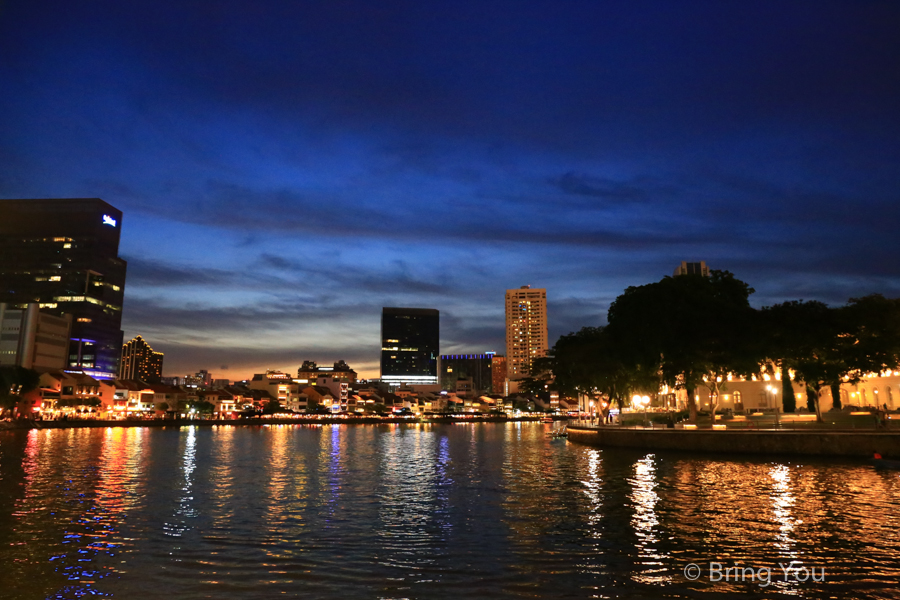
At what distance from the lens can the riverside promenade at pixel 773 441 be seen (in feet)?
156

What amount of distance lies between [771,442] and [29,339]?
609 ft

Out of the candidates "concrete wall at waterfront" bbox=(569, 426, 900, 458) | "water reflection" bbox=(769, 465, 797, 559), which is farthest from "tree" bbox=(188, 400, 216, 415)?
"water reflection" bbox=(769, 465, 797, 559)

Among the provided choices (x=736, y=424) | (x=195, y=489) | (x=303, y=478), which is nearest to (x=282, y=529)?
(x=195, y=489)

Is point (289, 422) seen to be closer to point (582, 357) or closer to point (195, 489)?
point (582, 357)

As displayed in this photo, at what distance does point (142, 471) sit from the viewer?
43.9 meters

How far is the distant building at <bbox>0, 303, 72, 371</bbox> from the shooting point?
166462 millimetres

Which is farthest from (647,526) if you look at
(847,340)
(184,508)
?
(847,340)

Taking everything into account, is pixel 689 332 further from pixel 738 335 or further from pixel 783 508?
pixel 783 508

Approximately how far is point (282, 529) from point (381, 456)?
37.6 metres

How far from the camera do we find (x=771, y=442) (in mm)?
52156

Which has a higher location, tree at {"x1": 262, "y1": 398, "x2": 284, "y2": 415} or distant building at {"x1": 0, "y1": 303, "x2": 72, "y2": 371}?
distant building at {"x1": 0, "y1": 303, "x2": 72, "y2": 371}

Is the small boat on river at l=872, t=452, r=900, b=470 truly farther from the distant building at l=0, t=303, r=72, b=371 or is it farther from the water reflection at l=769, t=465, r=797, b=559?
the distant building at l=0, t=303, r=72, b=371

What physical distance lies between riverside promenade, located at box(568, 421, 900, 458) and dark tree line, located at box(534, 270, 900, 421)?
8.04 metres

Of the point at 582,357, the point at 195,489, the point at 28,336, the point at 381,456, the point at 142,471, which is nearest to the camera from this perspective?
the point at 195,489
